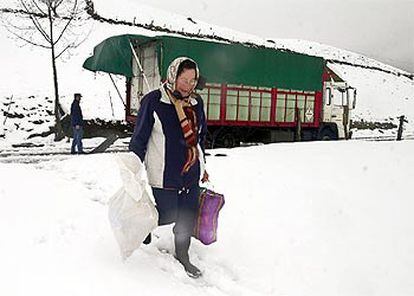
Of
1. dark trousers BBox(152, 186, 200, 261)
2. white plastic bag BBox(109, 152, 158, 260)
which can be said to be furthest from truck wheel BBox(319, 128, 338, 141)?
white plastic bag BBox(109, 152, 158, 260)

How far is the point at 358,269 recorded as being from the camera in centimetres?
540

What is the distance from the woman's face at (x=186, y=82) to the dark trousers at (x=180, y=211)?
32.8 inches

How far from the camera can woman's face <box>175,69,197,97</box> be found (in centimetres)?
407

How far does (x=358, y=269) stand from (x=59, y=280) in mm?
3292

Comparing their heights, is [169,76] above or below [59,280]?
above

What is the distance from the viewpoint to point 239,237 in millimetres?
5340

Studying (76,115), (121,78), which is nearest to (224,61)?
(76,115)

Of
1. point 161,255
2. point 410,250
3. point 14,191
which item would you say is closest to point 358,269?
point 410,250

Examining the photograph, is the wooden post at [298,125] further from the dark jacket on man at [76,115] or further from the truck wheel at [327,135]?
the dark jacket on man at [76,115]

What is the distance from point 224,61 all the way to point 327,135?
5.37 meters

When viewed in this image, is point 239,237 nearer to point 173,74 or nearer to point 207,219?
point 207,219

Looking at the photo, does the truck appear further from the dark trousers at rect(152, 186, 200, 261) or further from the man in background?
the dark trousers at rect(152, 186, 200, 261)

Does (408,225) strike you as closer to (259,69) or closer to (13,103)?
(259,69)

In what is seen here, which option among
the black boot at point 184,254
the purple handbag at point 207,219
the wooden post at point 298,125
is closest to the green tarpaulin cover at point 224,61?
the wooden post at point 298,125
